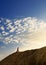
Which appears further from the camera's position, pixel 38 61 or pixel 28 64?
pixel 28 64

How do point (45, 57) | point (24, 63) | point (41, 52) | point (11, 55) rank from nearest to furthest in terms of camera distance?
point (45, 57) < point (41, 52) < point (24, 63) < point (11, 55)

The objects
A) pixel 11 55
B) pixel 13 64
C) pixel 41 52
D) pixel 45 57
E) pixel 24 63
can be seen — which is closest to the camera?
pixel 45 57

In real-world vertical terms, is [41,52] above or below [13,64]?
above

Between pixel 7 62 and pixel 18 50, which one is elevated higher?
pixel 18 50

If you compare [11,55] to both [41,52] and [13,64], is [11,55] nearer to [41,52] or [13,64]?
[13,64]

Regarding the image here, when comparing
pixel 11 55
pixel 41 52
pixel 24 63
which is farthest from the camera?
pixel 11 55

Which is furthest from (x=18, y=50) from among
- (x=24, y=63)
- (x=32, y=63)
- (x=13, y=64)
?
(x=32, y=63)

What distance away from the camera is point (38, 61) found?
152 ft

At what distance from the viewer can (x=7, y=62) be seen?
73.8 metres

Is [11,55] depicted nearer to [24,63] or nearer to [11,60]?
[11,60]

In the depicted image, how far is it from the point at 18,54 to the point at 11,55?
452 cm

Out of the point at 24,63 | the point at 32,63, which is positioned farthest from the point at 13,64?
the point at 32,63

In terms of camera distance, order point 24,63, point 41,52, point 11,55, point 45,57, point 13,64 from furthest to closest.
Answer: point 11,55
point 13,64
point 24,63
point 41,52
point 45,57

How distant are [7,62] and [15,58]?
4.25 meters
